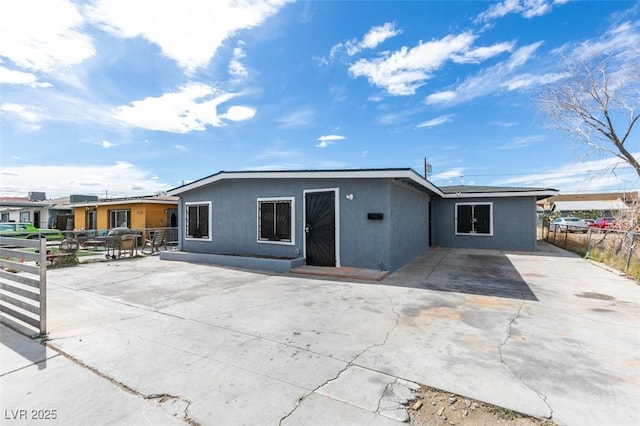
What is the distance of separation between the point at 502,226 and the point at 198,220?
1279 centimetres

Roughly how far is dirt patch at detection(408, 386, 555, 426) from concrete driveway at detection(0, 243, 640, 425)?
0.11 m

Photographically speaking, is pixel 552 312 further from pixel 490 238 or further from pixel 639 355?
pixel 490 238

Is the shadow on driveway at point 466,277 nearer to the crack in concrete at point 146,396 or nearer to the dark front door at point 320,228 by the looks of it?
the dark front door at point 320,228

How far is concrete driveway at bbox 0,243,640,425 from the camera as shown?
7.66 ft

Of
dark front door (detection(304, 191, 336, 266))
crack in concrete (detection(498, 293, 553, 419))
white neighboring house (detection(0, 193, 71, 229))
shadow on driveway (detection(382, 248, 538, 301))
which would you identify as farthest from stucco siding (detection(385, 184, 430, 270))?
white neighboring house (detection(0, 193, 71, 229))

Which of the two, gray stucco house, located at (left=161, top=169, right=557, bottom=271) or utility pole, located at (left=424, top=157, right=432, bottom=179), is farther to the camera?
utility pole, located at (left=424, top=157, right=432, bottom=179)

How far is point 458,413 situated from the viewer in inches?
88.1

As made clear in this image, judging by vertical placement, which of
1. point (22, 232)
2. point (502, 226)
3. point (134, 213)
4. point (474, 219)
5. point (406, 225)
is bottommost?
point (22, 232)

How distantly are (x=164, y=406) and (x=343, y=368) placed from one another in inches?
61.2

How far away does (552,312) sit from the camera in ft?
15.3

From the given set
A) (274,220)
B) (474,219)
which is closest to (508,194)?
(474,219)

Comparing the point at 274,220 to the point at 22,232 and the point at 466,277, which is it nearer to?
the point at 466,277

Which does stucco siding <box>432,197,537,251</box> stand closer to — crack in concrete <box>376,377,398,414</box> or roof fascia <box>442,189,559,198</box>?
roof fascia <box>442,189,559,198</box>

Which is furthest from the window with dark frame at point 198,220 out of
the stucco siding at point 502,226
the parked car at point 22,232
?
the stucco siding at point 502,226
